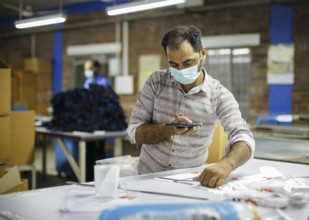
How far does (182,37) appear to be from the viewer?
2078 mm

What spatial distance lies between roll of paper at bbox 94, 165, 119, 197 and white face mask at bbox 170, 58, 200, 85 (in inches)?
30.1

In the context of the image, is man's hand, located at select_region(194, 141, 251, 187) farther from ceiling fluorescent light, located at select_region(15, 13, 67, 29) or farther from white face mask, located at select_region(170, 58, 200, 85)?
ceiling fluorescent light, located at select_region(15, 13, 67, 29)

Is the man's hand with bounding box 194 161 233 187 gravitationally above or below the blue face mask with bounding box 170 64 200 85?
below

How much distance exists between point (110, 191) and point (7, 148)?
225cm

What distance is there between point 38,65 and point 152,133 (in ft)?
25.5

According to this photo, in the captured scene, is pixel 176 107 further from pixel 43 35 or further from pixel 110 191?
pixel 43 35

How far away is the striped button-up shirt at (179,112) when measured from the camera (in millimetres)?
2207

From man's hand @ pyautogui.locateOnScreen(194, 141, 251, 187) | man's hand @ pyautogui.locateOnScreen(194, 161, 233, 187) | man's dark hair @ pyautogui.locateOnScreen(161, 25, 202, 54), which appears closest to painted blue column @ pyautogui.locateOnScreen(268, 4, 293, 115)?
man's dark hair @ pyautogui.locateOnScreen(161, 25, 202, 54)

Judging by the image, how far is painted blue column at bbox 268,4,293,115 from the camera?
6316mm

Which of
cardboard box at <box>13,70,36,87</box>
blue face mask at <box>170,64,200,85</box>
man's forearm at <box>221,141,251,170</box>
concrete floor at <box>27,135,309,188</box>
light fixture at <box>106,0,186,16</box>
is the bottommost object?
concrete floor at <box>27,135,309,188</box>

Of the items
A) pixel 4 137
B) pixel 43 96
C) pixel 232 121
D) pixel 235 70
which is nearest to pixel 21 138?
pixel 4 137

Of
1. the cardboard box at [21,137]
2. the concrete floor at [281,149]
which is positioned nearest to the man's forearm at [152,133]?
the concrete floor at [281,149]

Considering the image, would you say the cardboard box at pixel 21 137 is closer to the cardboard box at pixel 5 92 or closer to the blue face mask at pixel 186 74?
the cardboard box at pixel 5 92

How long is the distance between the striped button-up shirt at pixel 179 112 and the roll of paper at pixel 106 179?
677 mm
